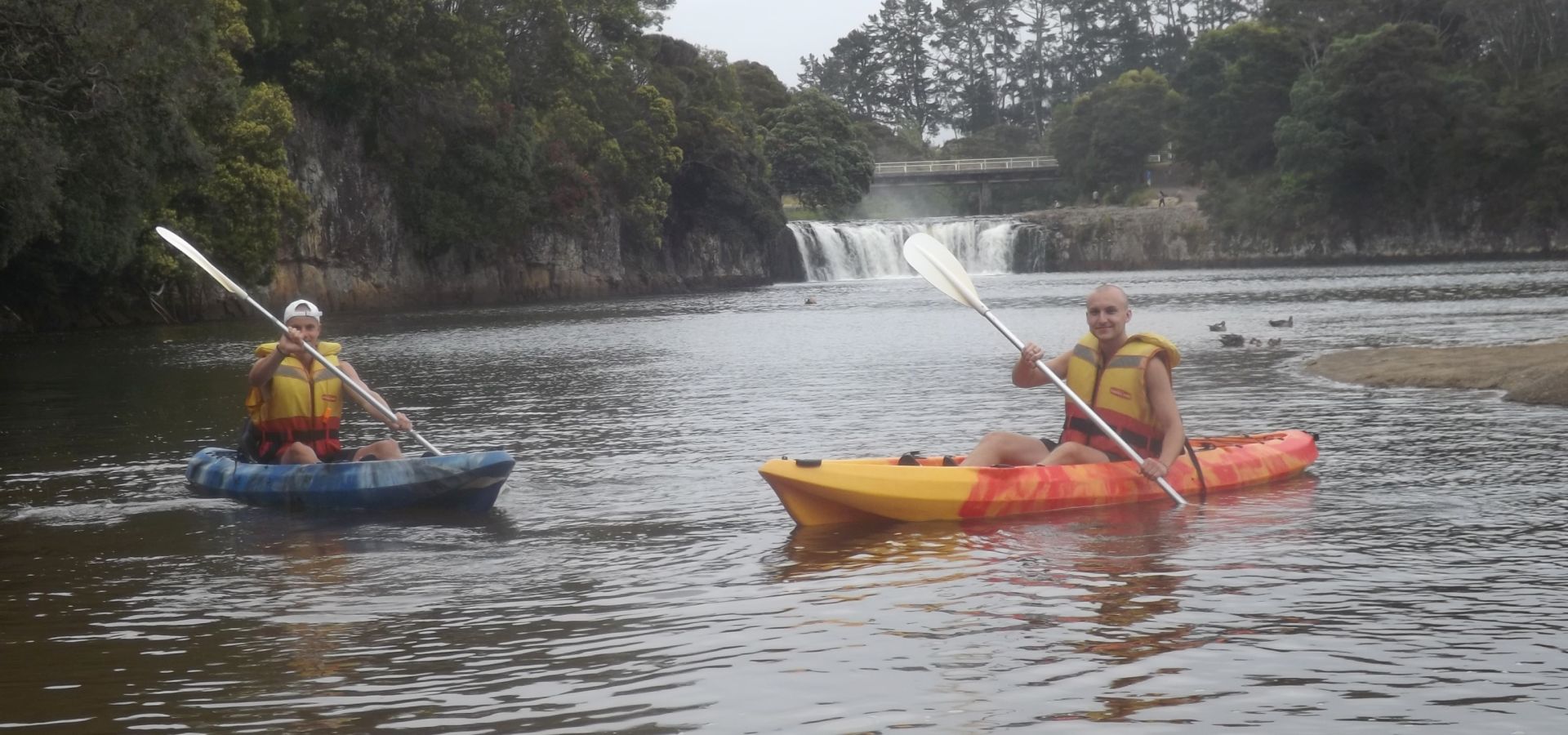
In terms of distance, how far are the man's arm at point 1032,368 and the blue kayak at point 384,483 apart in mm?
3549

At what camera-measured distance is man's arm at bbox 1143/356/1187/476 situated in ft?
34.2

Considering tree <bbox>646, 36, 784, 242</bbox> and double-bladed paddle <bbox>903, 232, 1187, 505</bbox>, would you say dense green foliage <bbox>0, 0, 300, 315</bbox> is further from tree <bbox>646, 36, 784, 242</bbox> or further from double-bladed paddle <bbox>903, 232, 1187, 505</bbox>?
tree <bbox>646, 36, 784, 242</bbox>

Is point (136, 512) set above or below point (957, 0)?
below

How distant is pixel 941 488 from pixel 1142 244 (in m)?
86.1

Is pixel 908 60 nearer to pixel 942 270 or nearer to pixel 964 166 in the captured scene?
pixel 964 166

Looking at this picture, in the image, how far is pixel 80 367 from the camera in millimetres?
27391

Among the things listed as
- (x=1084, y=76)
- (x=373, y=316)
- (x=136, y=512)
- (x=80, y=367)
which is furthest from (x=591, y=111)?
(x=1084, y=76)

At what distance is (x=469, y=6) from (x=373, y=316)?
44.0 ft

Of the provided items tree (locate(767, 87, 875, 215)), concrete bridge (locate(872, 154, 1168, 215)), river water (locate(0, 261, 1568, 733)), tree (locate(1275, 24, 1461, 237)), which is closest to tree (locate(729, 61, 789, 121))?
tree (locate(767, 87, 875, 215))

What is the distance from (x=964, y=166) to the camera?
111 meters

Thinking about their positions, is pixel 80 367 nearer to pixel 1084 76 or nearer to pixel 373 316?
pixel 373 316

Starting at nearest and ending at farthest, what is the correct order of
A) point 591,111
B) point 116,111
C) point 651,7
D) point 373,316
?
1. point 116,111
2. point 373,316
3. point 591,111
4. point 651,7

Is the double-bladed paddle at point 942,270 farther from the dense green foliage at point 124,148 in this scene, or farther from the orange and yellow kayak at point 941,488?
the dense green foliage at point 124,148

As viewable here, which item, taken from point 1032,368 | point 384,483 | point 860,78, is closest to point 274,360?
point 384,483
